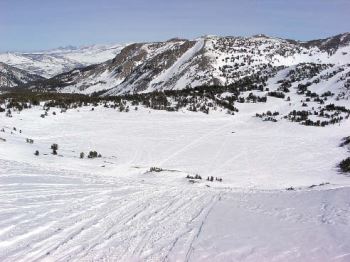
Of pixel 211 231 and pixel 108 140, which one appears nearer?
pixel 211 231

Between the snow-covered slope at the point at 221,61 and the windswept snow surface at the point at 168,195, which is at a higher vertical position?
Answer: the snow-covered slope at the point at 221,61

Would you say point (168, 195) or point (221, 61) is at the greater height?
point (221, 61)

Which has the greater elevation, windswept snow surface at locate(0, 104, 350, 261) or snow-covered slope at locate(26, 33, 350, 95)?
snow-covered slope at locate(26, 33, 350, 95)

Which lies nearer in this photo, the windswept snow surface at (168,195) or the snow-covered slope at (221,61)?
the windswept snow surface at (168,195)

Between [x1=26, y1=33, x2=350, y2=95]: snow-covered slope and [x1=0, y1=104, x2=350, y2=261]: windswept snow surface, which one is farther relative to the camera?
[x1=26, y1=33, x2=350, y2=95]: snow-covered slope

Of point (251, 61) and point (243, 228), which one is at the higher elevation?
point (251, 61)

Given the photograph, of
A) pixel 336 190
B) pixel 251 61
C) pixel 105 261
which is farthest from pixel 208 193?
pixel 251 61

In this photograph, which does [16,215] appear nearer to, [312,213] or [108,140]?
[312,213]

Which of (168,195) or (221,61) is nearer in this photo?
(168,195)
